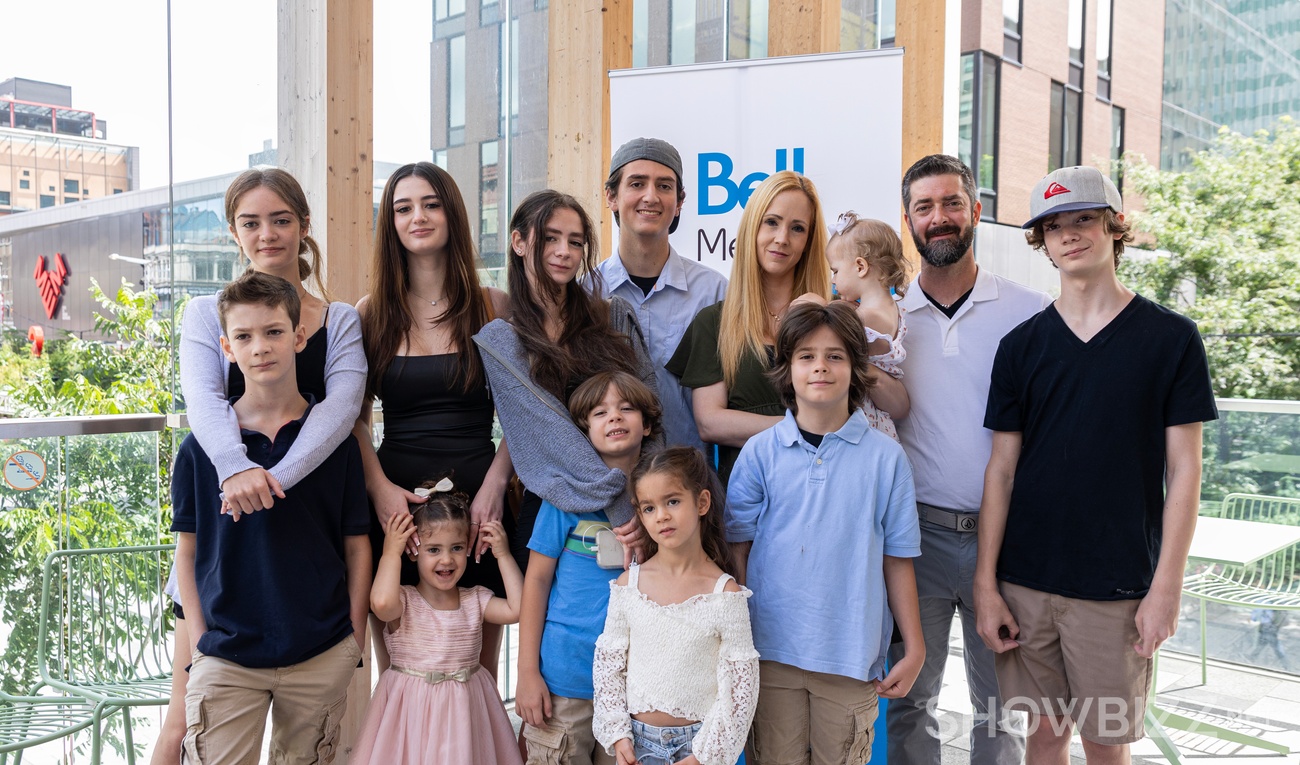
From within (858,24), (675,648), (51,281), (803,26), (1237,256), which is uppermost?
(858,24)

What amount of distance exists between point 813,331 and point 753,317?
0.26 metres

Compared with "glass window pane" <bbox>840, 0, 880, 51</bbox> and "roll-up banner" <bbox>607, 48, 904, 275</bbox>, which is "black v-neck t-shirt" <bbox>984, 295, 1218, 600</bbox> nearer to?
"roll-up banner" <bbox>607, 48, 904, 275</bbox>

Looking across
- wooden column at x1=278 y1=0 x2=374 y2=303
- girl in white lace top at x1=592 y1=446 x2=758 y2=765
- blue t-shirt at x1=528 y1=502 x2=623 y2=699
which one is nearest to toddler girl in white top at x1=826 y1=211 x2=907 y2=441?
girl in white lace top at x1=592 y1=446 x2=758 y2=765

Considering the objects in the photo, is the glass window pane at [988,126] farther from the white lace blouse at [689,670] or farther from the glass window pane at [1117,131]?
the white lace blouse at [689,670]

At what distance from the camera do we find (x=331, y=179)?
2830 mm

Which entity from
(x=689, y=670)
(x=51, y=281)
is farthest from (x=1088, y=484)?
(x=51, y=281)

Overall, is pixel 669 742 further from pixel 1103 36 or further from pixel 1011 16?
pixel 1103 36

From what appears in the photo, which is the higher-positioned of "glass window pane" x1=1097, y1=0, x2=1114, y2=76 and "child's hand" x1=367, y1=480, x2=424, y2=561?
"glass window pane" x1=1097, y1=0, x2=1114, y2=76

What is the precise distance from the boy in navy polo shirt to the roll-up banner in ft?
→ 5.94

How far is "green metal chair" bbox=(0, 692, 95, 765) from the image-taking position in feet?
7.62

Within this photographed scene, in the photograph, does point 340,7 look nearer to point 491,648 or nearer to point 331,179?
point 331,179

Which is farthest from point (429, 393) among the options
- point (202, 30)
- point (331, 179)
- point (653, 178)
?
point (202, 30)

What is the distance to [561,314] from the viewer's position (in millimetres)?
2229

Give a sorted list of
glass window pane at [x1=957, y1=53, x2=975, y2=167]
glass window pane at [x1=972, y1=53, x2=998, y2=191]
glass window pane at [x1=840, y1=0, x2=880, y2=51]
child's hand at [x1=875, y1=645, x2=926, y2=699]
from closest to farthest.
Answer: child's hand at [x1=875, y1=645, x2=926, y2=699] → glass window pane at [x1=840, y1=0, x2=880, y2=51] → glass window pane at [x1=957, y1=53, x2=975, y2=167] → glass window pane at [x1=972, y1=53, x2=998, y2=191]
